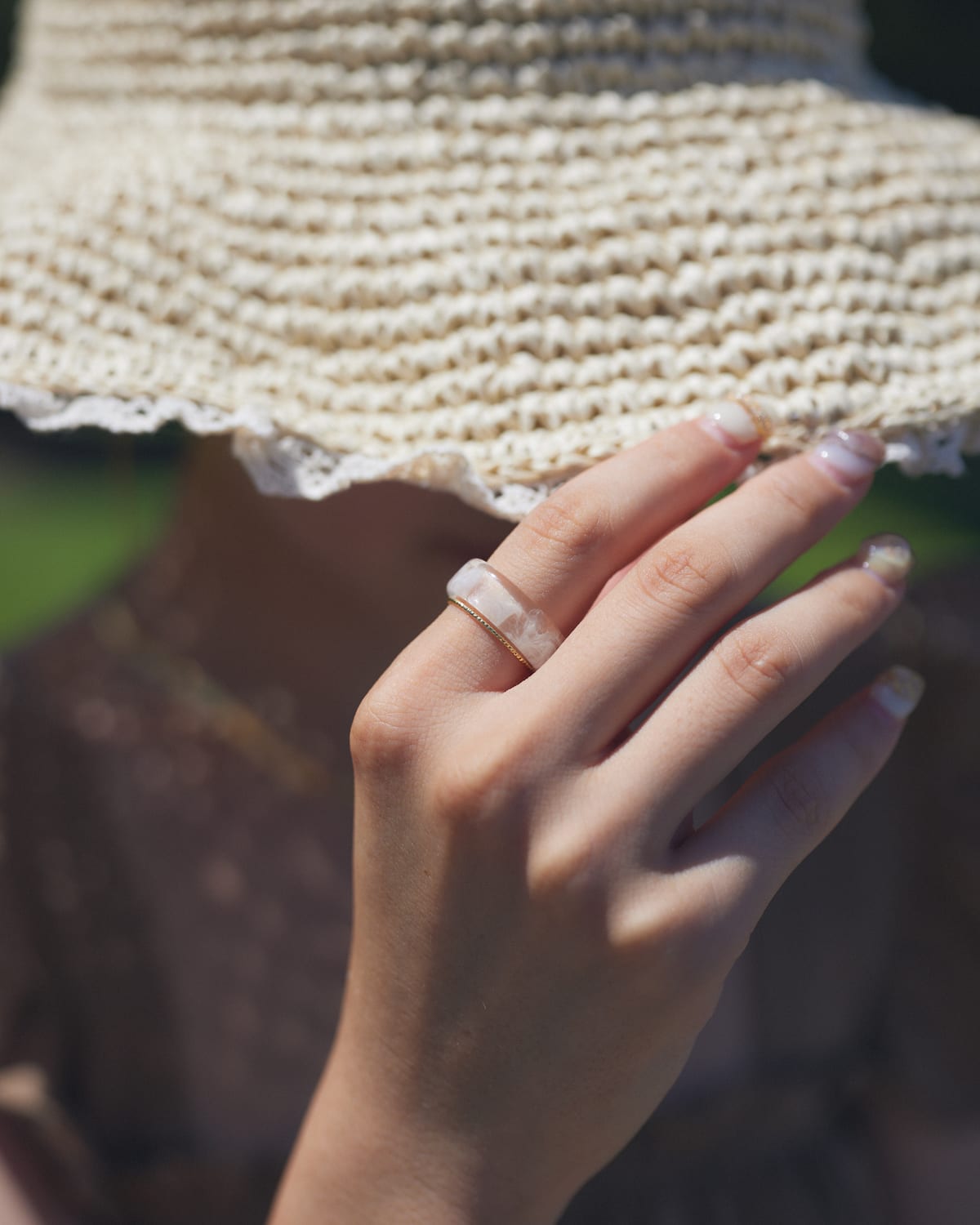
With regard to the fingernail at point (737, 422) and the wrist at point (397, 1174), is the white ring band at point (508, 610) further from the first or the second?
the wrist at point (397, 1174)

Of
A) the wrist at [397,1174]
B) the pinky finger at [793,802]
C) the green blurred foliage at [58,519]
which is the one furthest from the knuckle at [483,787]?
the green blurred foliage at [58,519]

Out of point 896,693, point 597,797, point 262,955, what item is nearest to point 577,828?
point 597,797

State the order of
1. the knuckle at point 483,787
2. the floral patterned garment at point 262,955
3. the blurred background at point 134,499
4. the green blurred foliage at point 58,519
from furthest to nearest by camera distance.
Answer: the green blurred foliage at point 58,519 < the blurred background at point 134,499 < the floral patterned garment at point 262,955 < the knuckle at point 483,787

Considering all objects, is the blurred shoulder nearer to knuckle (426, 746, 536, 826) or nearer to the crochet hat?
the crochet hat

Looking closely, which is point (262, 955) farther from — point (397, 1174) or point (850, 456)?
point (850, 456)

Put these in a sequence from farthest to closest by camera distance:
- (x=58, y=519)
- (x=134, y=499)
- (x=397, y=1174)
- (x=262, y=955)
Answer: (x=58, y=519) → (x=134, y=499) → (x=262, y=955) → (x=397, y=1174)

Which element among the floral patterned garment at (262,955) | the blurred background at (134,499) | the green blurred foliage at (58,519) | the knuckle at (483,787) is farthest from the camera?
the green blurred foliage at (58,519)

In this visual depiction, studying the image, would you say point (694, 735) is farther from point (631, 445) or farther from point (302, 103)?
point (302, 103)
